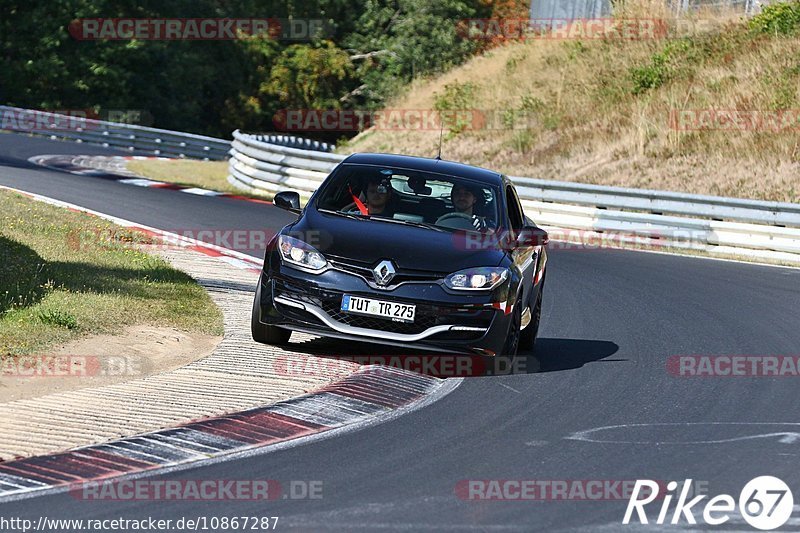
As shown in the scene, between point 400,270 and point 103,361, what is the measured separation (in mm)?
2230

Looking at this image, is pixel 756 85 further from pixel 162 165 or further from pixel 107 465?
pixel 107 465

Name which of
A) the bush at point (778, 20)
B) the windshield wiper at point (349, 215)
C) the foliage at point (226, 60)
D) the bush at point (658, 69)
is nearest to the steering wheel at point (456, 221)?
the windshield wiper at point (349, 215)

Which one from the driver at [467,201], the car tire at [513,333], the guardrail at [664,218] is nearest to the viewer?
the car tire at [513,333]

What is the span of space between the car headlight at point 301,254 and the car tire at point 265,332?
1.26 ft

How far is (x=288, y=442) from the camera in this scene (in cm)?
743

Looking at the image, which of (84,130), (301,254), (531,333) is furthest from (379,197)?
(84,130)

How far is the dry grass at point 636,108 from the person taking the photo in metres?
28.4

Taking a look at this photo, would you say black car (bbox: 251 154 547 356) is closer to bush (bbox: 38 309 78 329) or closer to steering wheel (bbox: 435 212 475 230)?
steering wheel (bbox: 435 212 475 230)

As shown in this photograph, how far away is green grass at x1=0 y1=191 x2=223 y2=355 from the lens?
9.92 meters

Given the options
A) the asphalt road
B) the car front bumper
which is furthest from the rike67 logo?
the car front bumper

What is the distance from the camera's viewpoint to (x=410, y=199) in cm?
1084

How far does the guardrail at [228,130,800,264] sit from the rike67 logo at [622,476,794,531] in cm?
1473

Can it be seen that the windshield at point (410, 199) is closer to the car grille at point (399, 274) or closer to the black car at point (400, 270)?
the black car at point (400, 270)

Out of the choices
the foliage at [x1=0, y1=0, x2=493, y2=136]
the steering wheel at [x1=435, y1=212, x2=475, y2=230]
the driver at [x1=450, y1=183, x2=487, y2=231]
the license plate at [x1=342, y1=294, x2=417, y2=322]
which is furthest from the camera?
the foliage at [x1=0, y1=0, x2=493, y2=136]
